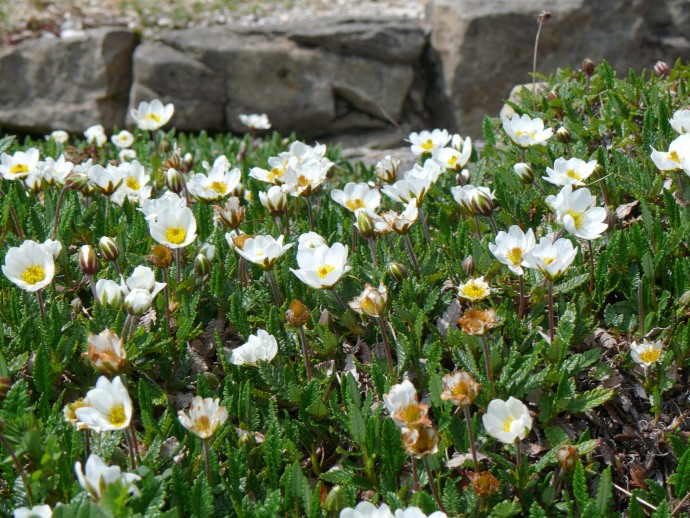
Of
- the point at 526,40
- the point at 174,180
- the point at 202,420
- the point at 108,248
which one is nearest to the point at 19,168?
the point at 174,180

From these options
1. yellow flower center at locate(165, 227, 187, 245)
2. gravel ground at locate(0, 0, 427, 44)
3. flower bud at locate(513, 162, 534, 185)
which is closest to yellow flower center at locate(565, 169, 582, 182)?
flower bud at locate(513, 162, 534, 185)

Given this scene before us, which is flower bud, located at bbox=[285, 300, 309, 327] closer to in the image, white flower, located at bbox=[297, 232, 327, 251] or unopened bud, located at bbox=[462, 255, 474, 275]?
white flower, located at bbox=[297, 232, 327, 251]

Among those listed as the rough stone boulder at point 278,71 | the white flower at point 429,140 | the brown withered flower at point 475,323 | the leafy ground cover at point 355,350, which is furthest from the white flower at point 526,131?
the rough stone boulder at point 278,71

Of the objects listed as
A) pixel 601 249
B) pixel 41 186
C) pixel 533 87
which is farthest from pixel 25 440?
pixel 533 87

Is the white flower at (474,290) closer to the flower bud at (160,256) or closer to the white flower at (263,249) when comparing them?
the white flower at (263,249)

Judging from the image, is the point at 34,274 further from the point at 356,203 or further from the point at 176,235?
the point at 356,203
